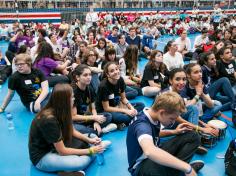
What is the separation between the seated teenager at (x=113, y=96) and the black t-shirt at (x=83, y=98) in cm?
15

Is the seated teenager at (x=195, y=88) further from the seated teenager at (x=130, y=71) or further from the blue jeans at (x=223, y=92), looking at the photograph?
the seated teenager at (x=130, y=71)

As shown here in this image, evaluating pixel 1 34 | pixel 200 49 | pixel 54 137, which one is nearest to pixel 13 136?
pixel 54 137

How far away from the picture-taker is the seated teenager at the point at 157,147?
→ 75.1 inches

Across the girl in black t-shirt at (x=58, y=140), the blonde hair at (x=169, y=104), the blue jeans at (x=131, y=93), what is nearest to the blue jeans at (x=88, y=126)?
the girl in black t-shirt at (x=58, y=140)

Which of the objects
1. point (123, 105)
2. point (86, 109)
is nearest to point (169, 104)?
point (86, 109)

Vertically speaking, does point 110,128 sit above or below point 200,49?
below

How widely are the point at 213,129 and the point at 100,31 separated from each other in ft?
22.6

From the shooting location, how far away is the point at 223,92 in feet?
15.3

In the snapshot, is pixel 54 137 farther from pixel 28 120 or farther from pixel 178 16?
pixel 178 16

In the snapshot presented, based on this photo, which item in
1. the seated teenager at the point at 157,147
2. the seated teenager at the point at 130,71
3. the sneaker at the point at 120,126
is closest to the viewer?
the seated teenager at the point at 157,147

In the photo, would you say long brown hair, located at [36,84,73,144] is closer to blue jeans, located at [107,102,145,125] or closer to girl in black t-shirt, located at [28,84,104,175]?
girl in black t-shirt, located at [28,84,104,175]

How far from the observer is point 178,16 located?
66.5 feet

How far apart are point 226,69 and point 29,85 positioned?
3.71 m

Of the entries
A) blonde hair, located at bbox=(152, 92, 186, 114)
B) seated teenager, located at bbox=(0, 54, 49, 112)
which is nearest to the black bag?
blonde hair, located at bbox=(152, 92, 186, 114)
